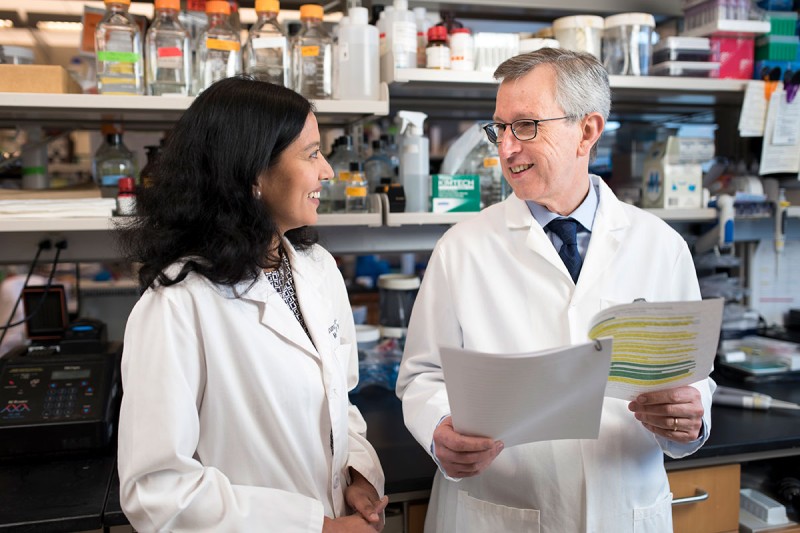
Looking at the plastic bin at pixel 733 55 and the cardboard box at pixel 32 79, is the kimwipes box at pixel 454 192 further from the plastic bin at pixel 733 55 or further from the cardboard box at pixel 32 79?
the cardboard box at pixel 32 79

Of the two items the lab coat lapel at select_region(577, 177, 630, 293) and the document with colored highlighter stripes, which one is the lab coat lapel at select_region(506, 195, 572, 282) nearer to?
the lab coat lapel at select_region(577, 177, 630, 293)

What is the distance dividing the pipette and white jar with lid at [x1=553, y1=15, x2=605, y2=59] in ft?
3.55

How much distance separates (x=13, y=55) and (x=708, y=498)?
2.18m

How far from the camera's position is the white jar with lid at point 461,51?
75.1 inches

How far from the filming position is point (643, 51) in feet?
6.89

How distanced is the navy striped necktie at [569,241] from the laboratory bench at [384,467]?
1.90 feet

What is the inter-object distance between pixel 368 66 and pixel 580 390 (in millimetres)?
1158

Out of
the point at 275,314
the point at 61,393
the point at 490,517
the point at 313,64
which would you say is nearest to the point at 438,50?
the point at 313,64

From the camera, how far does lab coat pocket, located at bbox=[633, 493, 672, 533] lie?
1.36 m

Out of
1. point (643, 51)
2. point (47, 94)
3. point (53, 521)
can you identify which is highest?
point (643, 51)

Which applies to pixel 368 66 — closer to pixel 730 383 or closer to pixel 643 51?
pixel 643 51

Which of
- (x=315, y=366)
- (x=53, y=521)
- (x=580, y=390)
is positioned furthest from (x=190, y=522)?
(x=580, y=390)

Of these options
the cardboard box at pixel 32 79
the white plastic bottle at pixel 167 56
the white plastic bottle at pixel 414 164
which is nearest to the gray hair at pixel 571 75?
the white plastic bottle at pixel 414 164

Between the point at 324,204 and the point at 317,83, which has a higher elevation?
the point at 317,83
